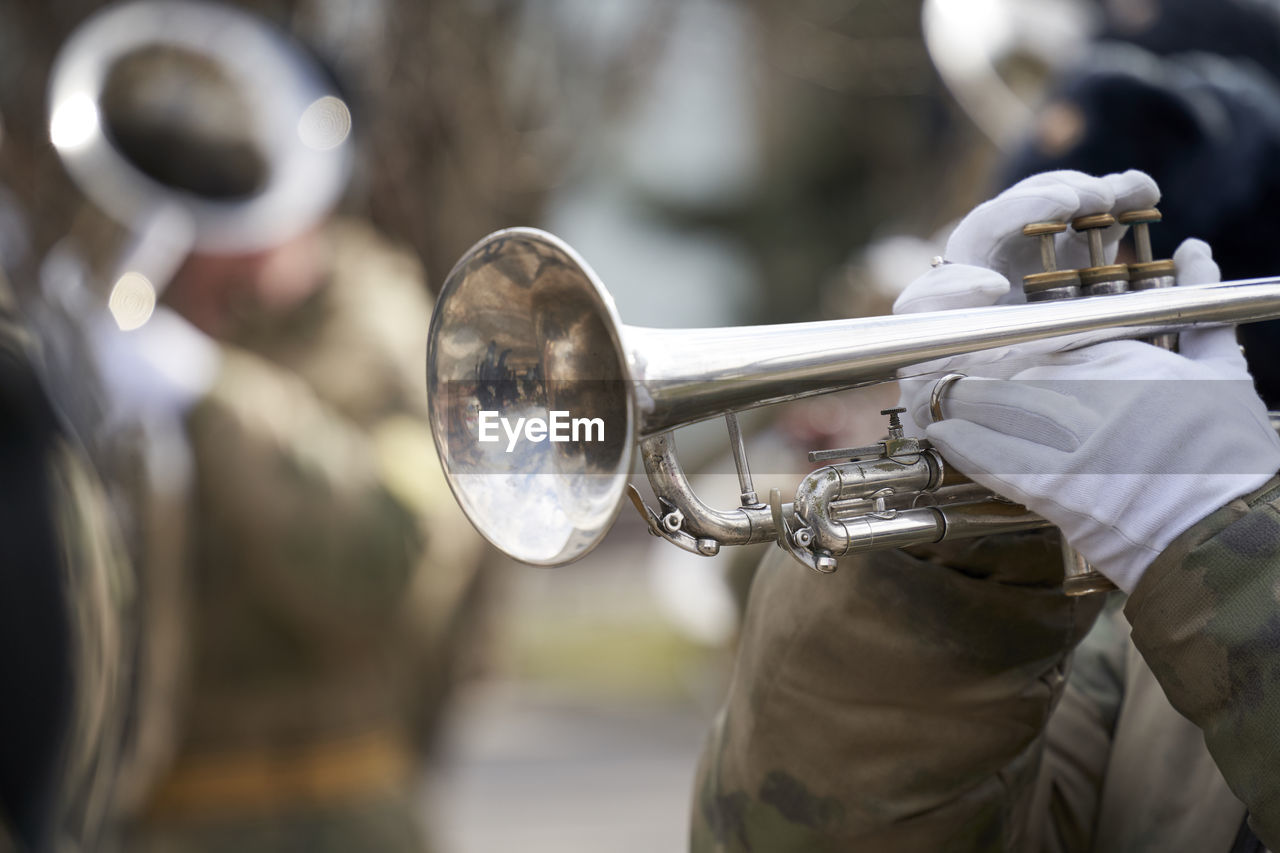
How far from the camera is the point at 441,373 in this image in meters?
1.23

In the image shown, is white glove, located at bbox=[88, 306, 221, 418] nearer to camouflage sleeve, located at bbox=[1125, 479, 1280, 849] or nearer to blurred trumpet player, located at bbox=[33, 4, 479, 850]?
blurred trumpet player, located at bbox=[33, 4, 479, 850]

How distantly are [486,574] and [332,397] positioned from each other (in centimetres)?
306

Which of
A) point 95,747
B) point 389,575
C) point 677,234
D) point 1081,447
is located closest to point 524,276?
point 1081,447

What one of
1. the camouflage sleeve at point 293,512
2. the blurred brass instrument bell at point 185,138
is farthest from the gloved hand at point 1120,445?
the blurred brass instrument bell at point 185,138

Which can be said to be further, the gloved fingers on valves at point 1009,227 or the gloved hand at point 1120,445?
the gloved fingers on valves at point 1009,227

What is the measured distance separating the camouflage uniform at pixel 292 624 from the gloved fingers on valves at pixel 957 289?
2.42 m

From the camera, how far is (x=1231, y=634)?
1045 mm

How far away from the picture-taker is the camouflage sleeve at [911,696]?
4.15 feet

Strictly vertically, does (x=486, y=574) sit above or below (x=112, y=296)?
below

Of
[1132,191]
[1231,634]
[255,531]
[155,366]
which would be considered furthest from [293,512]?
[1231,634]

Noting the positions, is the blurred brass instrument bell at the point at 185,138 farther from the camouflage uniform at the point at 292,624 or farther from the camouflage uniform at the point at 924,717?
the camouflage uniform at the point at 924,717

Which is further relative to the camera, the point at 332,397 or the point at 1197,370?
the point at 332,397

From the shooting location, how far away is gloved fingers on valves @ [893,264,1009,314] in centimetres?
118

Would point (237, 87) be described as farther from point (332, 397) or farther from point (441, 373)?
point (441, 373)
